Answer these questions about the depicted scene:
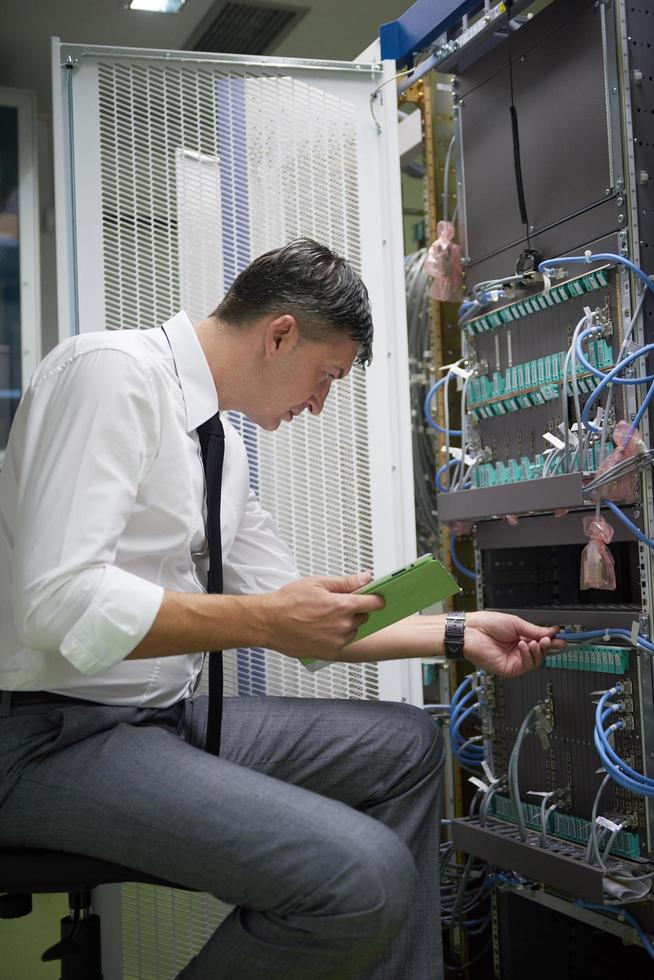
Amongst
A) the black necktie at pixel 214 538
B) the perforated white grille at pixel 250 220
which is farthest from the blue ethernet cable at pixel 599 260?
the black necktie at pixel 214 538

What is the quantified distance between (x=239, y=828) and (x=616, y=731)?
0.84m

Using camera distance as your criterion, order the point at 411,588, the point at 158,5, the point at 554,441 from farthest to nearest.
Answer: the point at 158,5, the point at 554,441, the point at 411,588

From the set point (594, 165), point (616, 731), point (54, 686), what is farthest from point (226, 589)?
point (594, 165)

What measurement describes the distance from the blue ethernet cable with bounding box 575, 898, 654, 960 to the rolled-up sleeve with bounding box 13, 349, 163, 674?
1.04m

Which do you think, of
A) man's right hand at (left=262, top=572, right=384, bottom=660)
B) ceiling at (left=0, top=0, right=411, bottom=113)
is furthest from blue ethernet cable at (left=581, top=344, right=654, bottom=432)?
ceiling at (left=0, top=0, right=411, bottom=113)

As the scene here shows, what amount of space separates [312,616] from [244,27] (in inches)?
153

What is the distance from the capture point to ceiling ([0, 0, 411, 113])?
4.14 metres

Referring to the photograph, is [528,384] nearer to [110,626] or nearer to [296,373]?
[296,373]

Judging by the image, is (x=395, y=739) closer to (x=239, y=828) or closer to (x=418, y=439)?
(x=239, y=828)

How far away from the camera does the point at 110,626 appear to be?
44.6 inches

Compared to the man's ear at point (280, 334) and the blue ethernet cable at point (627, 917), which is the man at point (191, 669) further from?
the blue ethernet cable at point (627, 917)

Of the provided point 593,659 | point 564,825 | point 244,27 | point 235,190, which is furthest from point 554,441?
point 244,27

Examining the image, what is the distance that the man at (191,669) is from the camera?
1135 mm

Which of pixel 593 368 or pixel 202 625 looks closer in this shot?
pixel 202 625
